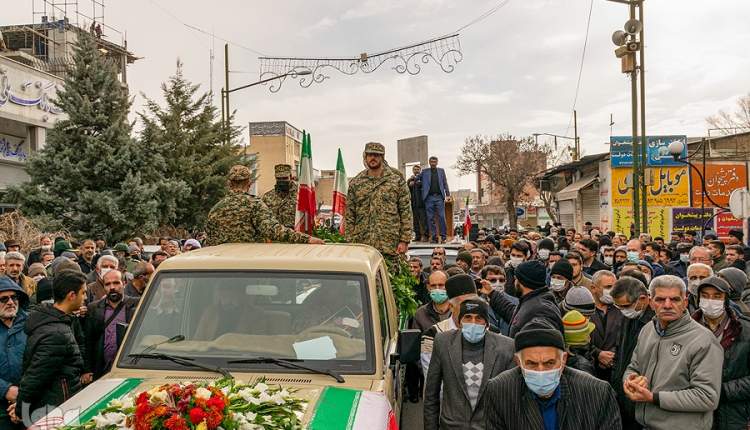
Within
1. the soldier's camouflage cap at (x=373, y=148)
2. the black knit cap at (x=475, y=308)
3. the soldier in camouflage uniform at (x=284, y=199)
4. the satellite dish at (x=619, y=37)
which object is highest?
the satellite dish at (x=619, y=37)

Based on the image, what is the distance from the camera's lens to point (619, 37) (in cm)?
1639

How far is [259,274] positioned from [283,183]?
5.17 metres

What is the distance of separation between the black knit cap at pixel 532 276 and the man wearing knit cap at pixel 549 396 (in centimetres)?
202

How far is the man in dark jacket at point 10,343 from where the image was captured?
4871mm

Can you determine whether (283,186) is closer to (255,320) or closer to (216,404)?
(255,320)

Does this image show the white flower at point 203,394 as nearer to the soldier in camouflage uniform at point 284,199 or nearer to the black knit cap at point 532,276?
the black knit cap at point 532,276

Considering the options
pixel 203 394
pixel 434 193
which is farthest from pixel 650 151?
pixel 203 394

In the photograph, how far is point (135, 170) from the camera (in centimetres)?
2064

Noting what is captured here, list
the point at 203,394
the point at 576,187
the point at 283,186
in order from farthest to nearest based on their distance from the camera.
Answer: the point at 576,187
the point at 283,186
the point at 203,394

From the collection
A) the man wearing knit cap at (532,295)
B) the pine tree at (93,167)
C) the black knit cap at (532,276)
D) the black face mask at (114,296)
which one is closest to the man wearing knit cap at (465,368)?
the man wearing knit cap at (532,295)

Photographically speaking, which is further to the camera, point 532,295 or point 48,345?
point 532,295

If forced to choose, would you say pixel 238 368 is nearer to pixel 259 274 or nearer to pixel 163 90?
pixel 259 274

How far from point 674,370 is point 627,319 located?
1.30m

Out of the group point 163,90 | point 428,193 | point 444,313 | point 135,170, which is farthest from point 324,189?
point 444,313
